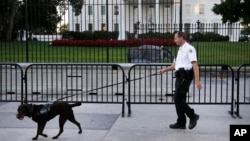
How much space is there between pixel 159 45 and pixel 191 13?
59092 mm

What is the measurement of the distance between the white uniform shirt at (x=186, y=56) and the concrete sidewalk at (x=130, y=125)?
4.05 feet

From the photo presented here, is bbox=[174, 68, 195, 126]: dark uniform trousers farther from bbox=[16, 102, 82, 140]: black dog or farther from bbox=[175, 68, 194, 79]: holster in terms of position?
bbox=[16, 102, 82, 140]: black dog

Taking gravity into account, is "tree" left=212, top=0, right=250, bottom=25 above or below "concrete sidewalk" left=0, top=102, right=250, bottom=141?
above

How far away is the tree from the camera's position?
20661 mm

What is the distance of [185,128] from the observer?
8.72 meters

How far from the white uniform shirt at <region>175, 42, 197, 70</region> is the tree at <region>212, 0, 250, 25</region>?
12896 mm

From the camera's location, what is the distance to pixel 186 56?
838 cm

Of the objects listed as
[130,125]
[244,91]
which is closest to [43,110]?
[130,125]

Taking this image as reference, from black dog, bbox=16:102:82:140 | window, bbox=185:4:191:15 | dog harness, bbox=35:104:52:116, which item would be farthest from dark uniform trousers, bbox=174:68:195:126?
window, bbox=185:4:191:15

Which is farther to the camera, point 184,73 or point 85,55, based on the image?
point 85,55

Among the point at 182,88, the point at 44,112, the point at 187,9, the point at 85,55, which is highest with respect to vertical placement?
the point at 187,9

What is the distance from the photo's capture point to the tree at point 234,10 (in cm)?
2066

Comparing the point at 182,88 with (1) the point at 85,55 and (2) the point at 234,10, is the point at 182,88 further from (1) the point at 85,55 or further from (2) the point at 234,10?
(2) the point at 234,10

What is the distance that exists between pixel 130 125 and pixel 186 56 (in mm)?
1851
